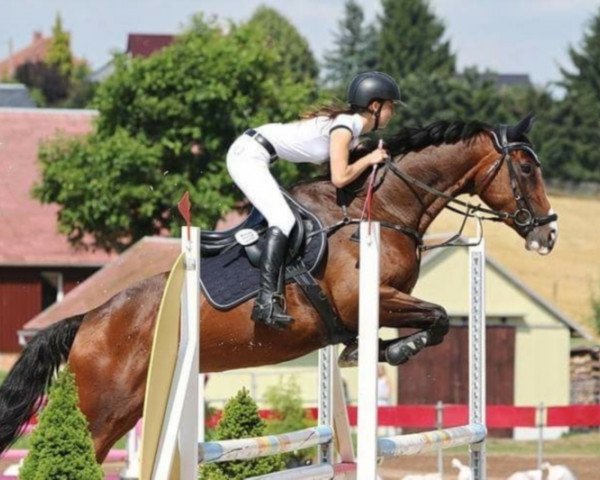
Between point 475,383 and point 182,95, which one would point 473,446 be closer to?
point 475,383

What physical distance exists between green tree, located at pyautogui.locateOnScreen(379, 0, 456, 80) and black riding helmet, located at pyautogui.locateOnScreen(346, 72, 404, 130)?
6698 centimetres

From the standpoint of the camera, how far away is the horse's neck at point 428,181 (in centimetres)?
692

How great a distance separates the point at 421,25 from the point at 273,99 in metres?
45.3

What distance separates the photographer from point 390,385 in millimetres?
21109

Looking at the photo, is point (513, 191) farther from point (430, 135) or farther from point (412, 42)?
point (412, 42)

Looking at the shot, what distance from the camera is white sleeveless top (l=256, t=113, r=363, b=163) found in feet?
22.0

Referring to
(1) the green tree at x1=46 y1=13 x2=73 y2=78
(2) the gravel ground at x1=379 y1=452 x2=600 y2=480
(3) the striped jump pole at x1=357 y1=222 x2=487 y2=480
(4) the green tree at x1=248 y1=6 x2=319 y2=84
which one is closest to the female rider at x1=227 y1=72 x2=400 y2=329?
(3) the striped jump pole at x1=357 y1=222 x2=487 y2=480

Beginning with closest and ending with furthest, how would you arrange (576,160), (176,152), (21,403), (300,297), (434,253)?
(300,297) < (21,403) < (434,253) < (176,152) < (576,160)

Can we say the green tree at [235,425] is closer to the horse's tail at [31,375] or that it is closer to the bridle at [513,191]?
the horse's tail at [31,375]

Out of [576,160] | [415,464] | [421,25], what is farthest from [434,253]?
[421,25]

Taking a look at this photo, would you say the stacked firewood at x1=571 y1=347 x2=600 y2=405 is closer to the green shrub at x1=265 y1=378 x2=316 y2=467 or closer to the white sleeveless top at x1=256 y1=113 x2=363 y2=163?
the green shrub at x1=265 y1=378 x2=316 y2=467

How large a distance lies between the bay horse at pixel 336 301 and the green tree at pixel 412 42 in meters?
66.7

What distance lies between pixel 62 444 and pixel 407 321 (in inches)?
62.0

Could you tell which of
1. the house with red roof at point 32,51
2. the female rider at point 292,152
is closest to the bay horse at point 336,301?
the female rider at point 292,152
